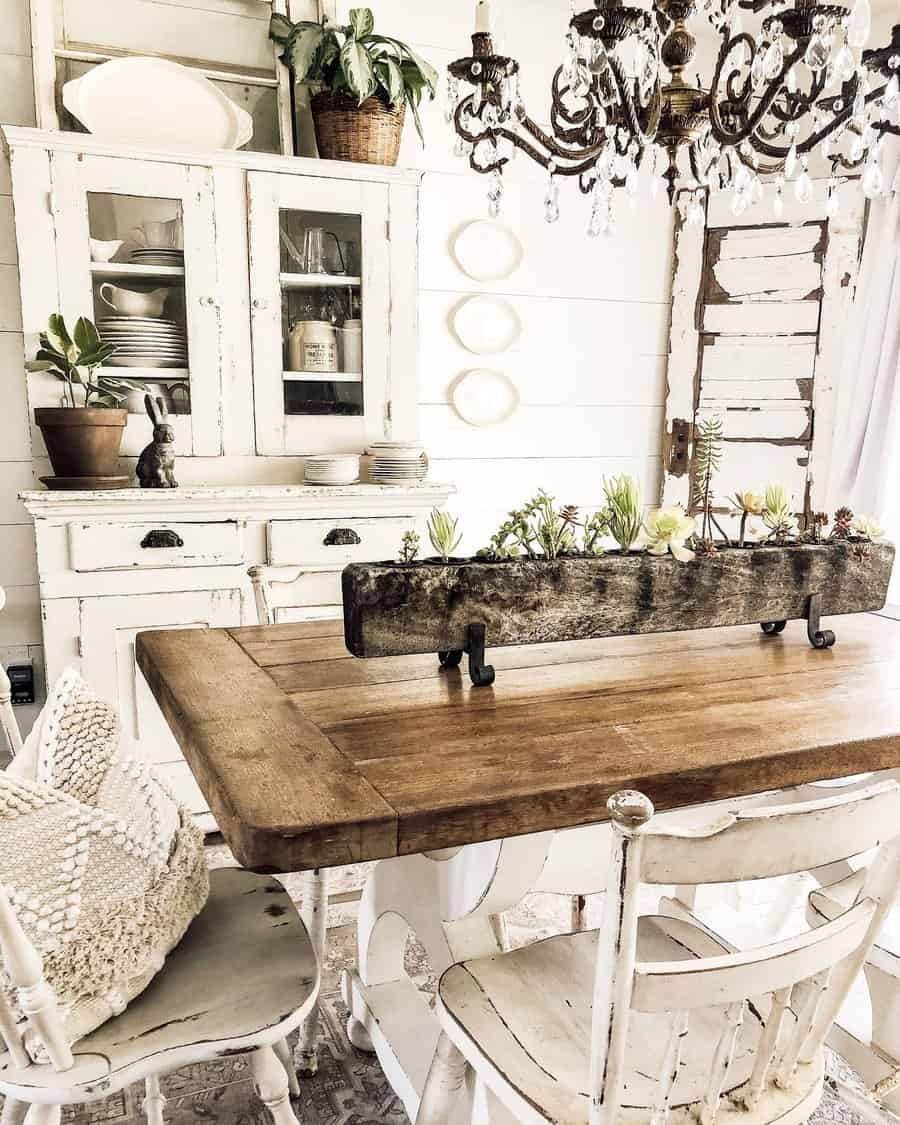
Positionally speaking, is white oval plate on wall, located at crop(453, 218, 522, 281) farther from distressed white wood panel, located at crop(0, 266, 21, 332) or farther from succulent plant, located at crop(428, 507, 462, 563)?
succulent plant, located at crop(428, 507, 462, 563)

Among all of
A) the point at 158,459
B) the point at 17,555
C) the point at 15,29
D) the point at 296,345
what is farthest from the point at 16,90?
the point at 17,555

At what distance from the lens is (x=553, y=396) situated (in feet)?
11.4

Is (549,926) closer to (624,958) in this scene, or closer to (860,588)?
(860,588)

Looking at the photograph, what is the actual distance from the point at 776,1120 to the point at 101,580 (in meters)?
2.04

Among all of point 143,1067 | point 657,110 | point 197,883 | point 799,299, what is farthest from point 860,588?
point 799,299

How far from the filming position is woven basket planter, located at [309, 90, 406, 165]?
2627 mm

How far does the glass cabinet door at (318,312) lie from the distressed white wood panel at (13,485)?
77 cm

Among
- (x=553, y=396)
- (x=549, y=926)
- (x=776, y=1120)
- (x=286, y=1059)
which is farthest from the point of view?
(x=553, y=396)

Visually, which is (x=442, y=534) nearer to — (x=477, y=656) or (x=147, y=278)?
(x=477, y=656)

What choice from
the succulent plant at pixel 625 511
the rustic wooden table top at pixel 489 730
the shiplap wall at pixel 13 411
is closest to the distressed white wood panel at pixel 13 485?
the shiplap wall at pixel 13 411

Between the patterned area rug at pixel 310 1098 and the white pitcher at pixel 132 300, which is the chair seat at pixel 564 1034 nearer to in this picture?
the patterned area rug at pixel 310 1098

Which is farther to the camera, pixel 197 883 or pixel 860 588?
pixel 860 588

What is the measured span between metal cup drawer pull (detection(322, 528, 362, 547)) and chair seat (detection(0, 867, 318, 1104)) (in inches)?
55.3

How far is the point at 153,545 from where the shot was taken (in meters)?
2.44
